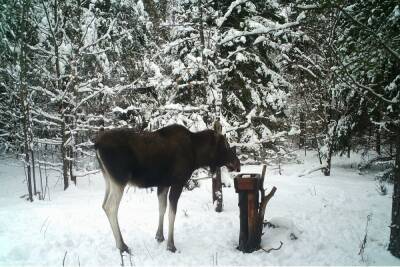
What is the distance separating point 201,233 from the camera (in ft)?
21.5

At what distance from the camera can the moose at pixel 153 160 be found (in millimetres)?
5613

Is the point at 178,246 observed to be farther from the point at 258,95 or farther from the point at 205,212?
the point at 258,95

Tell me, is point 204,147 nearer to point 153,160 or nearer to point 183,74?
point 153,160

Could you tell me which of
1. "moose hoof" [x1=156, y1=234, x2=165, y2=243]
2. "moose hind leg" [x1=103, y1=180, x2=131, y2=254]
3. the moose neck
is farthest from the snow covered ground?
the moose neck

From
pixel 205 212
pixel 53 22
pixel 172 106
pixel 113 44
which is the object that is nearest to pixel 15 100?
pixel 53 22

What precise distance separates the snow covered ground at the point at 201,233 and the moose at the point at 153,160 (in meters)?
0.45

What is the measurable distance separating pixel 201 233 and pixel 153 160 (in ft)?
5.53

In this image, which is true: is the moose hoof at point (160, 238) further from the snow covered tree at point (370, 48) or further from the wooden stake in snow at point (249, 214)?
the snow covered tree at point (370, 48)

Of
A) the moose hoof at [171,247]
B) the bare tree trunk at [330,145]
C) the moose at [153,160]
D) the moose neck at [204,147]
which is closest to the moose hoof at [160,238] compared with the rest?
the moose at [153,160]

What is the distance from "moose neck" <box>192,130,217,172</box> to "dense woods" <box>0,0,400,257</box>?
1221 mm

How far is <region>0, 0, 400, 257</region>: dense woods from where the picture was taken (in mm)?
7945

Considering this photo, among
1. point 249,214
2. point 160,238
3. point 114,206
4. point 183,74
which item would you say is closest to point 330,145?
point 183,74

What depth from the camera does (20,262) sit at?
4988 millimetres

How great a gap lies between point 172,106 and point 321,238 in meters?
3.91
